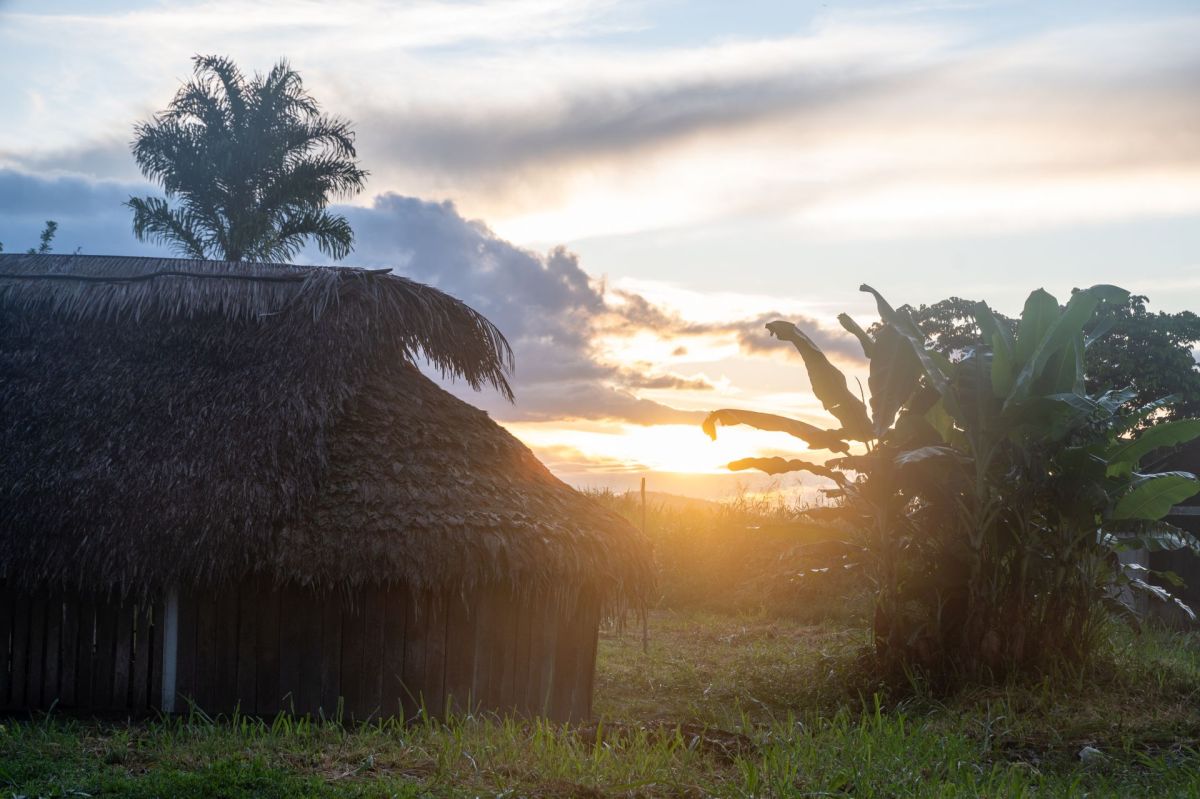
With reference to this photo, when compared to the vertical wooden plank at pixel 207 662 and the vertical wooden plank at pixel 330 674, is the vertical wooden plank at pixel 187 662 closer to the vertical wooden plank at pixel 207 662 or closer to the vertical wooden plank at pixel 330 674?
the vertical wooden plank at pixel 207 662

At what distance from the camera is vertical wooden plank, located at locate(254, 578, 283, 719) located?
364 inches

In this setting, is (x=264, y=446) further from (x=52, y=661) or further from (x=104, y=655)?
(x=52, y=661)

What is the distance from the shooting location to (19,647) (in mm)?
9547

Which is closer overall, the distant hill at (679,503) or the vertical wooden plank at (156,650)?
the vertical wooden plank at (156,650)

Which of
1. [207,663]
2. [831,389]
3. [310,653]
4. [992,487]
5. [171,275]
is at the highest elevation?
[171,275]

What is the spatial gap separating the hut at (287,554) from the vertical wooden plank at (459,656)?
2cm

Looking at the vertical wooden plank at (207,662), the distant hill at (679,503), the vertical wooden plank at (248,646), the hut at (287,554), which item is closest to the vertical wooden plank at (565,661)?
the hut at (287,554)

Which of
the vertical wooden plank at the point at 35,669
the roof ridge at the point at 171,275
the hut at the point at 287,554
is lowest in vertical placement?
the vertical wooden plank at the point at 35,669

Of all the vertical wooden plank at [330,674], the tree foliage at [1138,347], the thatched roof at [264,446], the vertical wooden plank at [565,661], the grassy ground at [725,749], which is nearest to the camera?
the grassy ground at [725,749]

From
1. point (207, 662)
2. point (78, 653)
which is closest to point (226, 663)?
point (207, 662)

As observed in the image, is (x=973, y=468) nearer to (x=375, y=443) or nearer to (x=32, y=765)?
(x=375, y=443)

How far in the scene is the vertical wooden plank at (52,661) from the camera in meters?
9.48

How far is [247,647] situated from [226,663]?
218mm

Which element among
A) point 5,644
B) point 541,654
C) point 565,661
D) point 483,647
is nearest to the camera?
point 483,647
